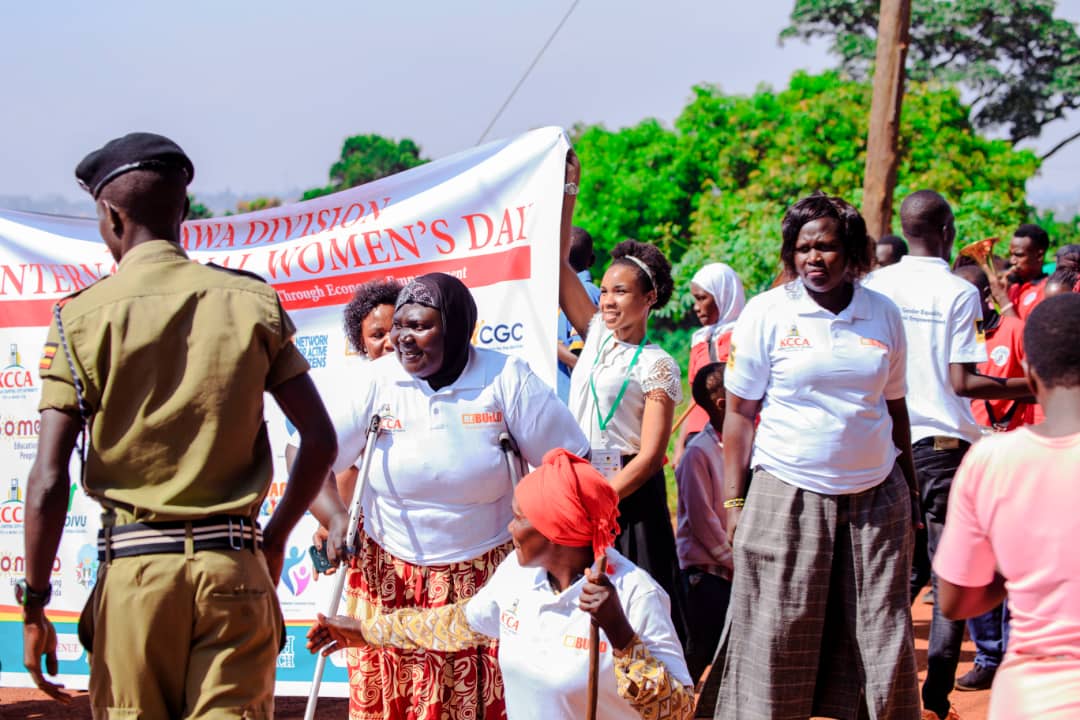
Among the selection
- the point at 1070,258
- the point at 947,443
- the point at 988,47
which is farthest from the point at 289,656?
the point at 988,47

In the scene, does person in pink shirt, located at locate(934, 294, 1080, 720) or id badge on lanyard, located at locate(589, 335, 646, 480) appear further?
id badge on lanyard, located at locate(589, 335, 646, 480)

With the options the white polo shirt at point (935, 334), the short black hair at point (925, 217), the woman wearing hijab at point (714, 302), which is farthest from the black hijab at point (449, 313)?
the woman wearing hijab at point (714, 302)

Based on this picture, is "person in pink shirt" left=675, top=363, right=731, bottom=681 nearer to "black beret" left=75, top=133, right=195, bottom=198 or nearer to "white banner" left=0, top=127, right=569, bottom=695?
"white banner" left=0, top=127, right=569, bottom=695

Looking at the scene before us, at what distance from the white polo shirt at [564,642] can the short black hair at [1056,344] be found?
124cm

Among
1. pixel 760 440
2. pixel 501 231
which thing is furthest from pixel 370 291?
pixel 760 440

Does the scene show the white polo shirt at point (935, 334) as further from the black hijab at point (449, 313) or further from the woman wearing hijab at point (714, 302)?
the black hijab at point (449, 313)

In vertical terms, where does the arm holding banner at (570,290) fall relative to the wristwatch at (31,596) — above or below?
above

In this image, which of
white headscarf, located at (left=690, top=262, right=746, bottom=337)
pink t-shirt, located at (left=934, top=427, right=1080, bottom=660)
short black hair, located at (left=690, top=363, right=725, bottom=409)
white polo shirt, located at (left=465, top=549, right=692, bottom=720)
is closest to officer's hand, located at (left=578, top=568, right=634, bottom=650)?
white polo shirt, located at (left=465, top=549, right=692, bottom=720)

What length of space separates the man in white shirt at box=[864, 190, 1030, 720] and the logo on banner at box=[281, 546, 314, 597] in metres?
2.98

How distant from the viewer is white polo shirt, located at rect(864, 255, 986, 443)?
19.2 feet

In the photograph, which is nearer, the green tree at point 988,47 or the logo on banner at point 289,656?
the logo on banner at point 289,656

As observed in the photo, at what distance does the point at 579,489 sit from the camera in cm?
372

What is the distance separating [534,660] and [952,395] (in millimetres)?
3077

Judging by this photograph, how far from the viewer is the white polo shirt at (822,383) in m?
4.85
